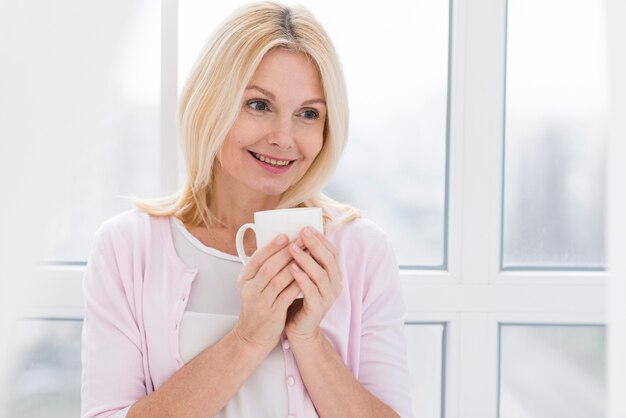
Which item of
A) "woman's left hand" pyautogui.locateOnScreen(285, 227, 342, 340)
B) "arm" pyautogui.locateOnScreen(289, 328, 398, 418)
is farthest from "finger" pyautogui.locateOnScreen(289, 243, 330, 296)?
"arm" pyautogui.locateOnScreen(289, 328, 398, 418)

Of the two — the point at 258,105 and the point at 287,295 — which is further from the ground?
the point at 258,105

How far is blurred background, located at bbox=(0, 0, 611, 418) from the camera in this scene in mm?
1458

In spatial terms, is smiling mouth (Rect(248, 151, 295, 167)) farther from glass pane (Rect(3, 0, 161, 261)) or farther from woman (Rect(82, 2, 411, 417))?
glass pane (Rect(3, 0, 161, 261))

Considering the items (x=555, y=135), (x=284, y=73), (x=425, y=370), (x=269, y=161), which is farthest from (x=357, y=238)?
(x=555, y=135)

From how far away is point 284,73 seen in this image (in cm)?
110

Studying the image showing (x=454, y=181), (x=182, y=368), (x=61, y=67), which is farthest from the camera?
(x=454, y=181)

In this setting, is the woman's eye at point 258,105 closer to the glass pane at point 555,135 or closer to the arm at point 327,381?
the arm at point 327,381

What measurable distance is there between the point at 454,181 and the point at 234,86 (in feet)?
2.06

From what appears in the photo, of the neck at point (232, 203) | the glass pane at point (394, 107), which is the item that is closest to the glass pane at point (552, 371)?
the glass pane at point (394, 107)

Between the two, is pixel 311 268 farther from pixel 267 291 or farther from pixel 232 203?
pixel 232 203

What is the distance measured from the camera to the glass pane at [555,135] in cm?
151

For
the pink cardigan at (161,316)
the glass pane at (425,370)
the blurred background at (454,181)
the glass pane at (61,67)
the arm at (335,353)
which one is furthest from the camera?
the glass pane at (425,370)

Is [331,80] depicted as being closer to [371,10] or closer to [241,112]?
[241,112]

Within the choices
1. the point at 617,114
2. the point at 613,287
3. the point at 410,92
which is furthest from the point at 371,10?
the point at 613,287
